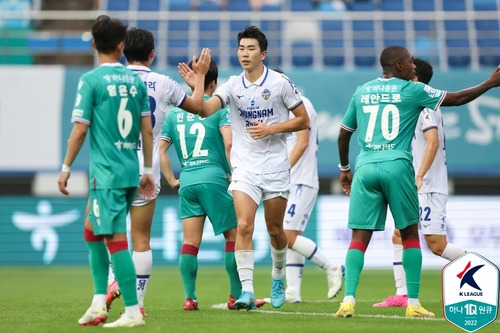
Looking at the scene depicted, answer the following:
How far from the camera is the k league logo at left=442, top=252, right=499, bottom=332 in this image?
22.5 feet

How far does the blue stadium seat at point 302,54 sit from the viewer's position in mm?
22359

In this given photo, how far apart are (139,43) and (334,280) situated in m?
4.33

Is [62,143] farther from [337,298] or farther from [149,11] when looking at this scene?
[337,298]

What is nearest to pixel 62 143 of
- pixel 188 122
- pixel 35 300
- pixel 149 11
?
pixel 149 11

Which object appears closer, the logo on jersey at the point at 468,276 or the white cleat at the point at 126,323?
the logo on jersey at the point at 468,276

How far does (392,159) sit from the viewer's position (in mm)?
8320

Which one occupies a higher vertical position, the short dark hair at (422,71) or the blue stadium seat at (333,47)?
the blue stadium seat at (333,47)

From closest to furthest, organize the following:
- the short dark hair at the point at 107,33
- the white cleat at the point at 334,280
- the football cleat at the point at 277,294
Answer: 1. the short dark hair at the point at 107,33
2. the football cleat at the point at 277,294
3. the white cleat at the point at 334,280

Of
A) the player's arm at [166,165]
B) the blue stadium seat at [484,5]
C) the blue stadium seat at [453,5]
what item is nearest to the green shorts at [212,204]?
the player's arm at [166,165]

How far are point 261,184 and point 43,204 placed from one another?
12569 mm

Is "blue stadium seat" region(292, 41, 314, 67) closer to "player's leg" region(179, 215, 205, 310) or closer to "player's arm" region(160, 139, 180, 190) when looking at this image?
"player's arm" region(160, 139, 180, 190)

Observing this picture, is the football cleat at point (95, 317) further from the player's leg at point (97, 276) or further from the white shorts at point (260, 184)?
the white shorts at point (260, 184)

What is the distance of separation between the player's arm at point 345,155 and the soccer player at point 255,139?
368mm

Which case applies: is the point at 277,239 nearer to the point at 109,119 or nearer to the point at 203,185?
the point at 203,185
